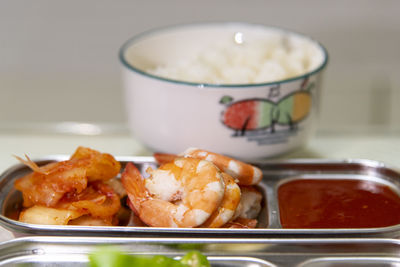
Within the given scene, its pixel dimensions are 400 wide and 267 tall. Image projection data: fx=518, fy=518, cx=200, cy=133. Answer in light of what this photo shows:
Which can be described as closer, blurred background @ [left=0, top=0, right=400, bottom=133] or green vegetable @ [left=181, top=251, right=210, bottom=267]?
green vegetable @ [left=181, top=251, right=210, bottom=267]

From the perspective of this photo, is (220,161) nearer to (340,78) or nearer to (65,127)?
(65,127)

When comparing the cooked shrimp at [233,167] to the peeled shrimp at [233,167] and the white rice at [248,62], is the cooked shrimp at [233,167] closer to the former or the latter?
the peeled shrimp at [233,167]

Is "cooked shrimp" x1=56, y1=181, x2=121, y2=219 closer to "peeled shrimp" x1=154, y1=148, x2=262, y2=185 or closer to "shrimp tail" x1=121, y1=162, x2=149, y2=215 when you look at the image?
"shrimp tail" x1=121, y1=162, x2=149, y2=215

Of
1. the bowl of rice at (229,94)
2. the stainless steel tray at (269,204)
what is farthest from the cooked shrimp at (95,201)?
the bowl of rice at (229,94)

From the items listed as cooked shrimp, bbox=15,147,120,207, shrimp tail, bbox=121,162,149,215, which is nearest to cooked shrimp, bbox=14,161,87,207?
cooked shrimp, bbox=15,147,120,207

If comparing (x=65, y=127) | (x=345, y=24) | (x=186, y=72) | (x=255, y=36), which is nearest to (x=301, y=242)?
(x=186, y=72)
